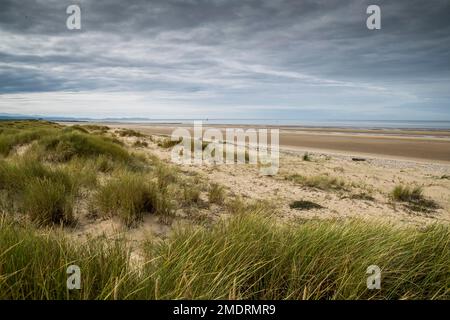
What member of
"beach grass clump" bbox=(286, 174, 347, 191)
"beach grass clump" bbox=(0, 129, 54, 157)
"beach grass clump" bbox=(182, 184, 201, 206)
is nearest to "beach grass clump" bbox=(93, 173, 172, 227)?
"beach grass clump" bbox=(182, 184, 201, 206)

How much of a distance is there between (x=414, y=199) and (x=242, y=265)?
8138 mm

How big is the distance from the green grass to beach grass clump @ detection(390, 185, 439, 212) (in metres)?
5.52

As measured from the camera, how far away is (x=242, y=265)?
242 cm

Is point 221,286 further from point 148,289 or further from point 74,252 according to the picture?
point 74,252

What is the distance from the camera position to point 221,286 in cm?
214

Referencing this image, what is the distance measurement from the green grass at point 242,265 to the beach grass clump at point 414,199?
5.52 meters

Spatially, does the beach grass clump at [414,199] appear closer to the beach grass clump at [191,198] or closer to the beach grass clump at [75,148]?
the beach grass clump at [191,198]

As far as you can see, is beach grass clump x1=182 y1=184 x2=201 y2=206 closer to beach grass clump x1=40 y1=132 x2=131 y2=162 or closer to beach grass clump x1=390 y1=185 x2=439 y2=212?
beach grass clump x1=40 y1=132 x2=131 y2=162

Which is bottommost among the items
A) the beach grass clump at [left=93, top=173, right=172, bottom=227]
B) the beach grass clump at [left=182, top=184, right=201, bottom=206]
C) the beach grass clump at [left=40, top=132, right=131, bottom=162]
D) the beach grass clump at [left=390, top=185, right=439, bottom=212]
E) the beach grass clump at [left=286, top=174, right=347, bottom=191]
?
the beach grass clump at [left=390, top=185, right=439, bottom=212]

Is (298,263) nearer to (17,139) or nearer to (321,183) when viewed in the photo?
(321,183)

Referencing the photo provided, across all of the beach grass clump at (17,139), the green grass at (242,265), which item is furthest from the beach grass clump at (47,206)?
the beach grass clump at (17,139)

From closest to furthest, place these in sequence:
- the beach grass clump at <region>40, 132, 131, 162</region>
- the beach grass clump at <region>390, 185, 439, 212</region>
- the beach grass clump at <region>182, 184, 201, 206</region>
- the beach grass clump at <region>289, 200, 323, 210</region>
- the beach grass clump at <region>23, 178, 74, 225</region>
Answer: the beach grass clump at <region>23, 178, 74, 225</region>
the beach grass clump at <region>182, 184, 201, 206</region>
the beach grass clump at <region>289, 200, 323, 210</region>
the beach grass clump at <region>390, 185, 439, 212</region>
the beach grass clump at <region>40, 132, 131, 162</region>

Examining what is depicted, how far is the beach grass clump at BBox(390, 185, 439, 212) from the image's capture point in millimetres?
7973
